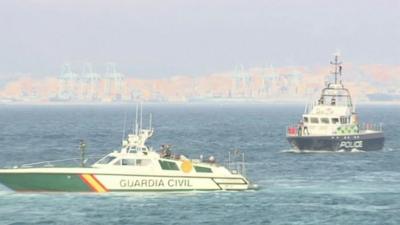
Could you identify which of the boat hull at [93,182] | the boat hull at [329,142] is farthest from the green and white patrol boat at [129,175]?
the boat hull at [329,142]

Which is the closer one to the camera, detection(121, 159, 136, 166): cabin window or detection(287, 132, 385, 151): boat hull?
detection(121, 159, 136, 166): cabin window

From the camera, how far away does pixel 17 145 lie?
118625mm

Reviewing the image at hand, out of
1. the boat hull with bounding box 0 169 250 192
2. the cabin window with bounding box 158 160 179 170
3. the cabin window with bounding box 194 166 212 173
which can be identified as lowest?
the boat hull with bounding box 0 169 250 192

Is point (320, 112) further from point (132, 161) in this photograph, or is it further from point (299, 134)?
point (132, 161)

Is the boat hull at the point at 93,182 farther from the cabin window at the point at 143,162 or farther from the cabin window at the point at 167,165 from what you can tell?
the cabin window at the point at 143,162

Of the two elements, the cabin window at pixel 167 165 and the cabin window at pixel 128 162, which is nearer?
the cabin window at pixel 128 162

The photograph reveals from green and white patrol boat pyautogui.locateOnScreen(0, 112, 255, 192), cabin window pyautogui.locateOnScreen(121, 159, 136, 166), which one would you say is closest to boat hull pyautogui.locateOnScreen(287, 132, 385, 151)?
green and white patrol boat pyautogui.locateOnScreen(0, 112, 255, 192)

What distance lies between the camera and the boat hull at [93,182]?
6097 centimetres

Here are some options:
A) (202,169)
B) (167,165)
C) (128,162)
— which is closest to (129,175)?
(128,162)

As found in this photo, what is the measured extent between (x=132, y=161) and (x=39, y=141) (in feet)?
227

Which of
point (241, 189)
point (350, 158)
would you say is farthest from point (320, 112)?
point (241, 189)

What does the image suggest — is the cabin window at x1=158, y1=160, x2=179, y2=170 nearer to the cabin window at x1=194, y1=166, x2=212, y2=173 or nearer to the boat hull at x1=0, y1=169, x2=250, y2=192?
the boat hull at x1=0, y1=169, x2=250, y2=192

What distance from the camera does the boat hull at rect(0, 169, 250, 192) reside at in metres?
61.0

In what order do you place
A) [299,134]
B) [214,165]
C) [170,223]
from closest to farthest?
[170,223] < [214,165] < [299,134]
